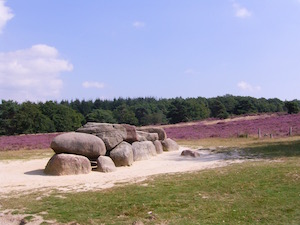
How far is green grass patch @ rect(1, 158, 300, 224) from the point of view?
7719 mm

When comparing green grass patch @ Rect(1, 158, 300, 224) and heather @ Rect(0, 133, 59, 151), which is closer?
green grass patch @ Rect(1, 158, 300, 224)

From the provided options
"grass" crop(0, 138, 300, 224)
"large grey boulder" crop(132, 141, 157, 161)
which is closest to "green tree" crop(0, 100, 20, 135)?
"large grey boulder" crop(132, 141, 157, 161)

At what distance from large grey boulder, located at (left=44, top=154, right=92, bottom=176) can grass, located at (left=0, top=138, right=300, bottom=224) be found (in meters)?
3.96

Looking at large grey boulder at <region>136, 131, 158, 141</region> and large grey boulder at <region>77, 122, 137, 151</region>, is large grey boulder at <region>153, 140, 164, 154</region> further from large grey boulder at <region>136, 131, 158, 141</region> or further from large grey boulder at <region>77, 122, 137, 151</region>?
large grey boulder at <region>77, 122, 137, 151</region>

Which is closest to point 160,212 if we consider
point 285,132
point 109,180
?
point 109,180

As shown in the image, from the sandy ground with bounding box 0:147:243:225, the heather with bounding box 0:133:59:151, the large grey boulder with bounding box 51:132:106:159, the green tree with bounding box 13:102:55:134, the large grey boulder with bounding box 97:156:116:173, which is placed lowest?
the sandy ground with bounding box 0:147:243:225

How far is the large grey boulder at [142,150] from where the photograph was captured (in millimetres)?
19672

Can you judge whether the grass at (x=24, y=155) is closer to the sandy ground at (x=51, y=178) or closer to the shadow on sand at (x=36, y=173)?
the sandy ground at (x=51, y=178)

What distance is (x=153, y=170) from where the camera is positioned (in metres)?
15.8

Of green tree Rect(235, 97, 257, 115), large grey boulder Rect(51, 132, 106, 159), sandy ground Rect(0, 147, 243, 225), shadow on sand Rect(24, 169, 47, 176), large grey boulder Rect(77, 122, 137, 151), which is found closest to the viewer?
sandy ground Rect(0, 147, 243, 225)

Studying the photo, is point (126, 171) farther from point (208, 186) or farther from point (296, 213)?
point (296, 213)

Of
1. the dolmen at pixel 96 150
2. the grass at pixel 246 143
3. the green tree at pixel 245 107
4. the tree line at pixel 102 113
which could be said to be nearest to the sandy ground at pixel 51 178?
the dolmen at pixel 96 150

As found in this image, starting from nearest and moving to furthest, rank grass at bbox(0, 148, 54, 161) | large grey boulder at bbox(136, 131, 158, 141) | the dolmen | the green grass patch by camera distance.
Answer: the green grass patch < the dolmen < grass at bbox(0, 148, 54, 161) < large grey boulder at bbox(136, 131, 158, 141)

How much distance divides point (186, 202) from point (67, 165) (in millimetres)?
7596
